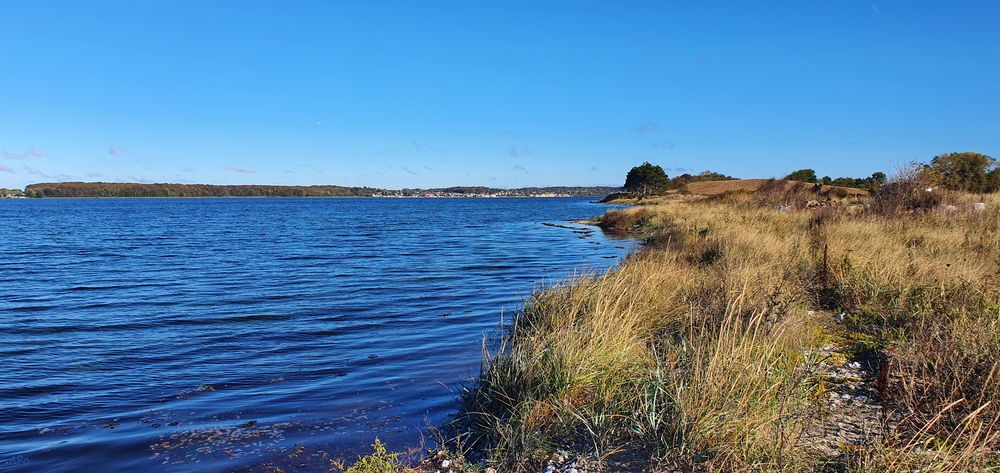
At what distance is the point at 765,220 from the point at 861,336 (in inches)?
621

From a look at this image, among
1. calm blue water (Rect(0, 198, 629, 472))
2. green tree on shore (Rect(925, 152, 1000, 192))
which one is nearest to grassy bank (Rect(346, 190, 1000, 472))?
calm blue water (Rect(0, 198, 629, 472))

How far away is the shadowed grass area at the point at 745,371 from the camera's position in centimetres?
439

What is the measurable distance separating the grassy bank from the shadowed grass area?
19mm

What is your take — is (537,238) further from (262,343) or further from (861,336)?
(861,336)

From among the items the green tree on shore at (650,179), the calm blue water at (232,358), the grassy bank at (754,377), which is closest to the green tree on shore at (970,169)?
the calm blue water at (232,358)

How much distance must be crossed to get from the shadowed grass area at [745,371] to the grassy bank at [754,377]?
0.06ft

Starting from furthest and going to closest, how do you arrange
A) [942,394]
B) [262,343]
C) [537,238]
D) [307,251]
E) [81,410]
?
[537,238]
[307,251]
[262,343]
[81,410]
[942,394]

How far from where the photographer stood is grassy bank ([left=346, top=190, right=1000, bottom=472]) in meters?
4.40

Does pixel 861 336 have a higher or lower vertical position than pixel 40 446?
higher

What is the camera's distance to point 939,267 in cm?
955

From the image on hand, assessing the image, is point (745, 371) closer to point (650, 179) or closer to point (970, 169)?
point (970, 169)

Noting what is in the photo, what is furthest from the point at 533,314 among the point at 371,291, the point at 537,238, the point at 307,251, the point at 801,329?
the point at 537,238

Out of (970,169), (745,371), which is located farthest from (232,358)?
(970,169)

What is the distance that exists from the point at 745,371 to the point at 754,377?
0.15 metres
